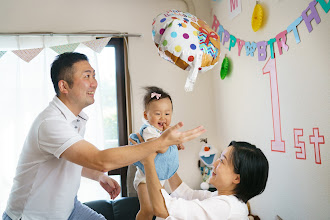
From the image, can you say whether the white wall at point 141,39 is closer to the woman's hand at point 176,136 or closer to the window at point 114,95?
the window at point 114,95

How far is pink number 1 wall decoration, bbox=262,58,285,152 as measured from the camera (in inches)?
79.4

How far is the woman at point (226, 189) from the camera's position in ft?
4.26

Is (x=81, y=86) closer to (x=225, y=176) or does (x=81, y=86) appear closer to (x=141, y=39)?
(x=225, y=176)

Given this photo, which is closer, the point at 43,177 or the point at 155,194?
the point at 155,194

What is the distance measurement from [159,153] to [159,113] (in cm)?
30

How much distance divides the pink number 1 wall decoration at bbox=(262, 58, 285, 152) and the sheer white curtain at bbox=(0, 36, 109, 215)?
1645 millimetres

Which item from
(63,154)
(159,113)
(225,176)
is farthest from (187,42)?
(63,154)

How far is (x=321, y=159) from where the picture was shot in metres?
1.67

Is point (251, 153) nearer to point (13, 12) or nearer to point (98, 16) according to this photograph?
point (98, 16)

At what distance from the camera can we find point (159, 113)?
1.95m

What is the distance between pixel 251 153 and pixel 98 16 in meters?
2.37

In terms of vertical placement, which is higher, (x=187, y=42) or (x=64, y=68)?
(x=187, y=42)

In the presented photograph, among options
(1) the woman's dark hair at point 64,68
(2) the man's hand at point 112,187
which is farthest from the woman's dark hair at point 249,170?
(1) the woman's dark hair at point 64,68

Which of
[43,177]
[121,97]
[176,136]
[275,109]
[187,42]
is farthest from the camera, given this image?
[121,97]
